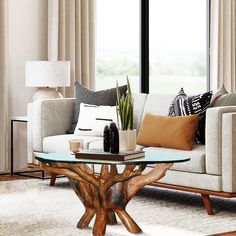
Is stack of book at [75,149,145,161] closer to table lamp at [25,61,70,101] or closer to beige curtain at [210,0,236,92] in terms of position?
table lamp at [25,61,70,101]

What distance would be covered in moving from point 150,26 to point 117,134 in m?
4.15

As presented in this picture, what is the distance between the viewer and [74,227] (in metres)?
4.20

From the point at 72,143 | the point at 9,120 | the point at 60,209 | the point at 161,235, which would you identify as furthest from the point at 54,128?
the point at 161,235

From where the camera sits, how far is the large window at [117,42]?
7.60 meters

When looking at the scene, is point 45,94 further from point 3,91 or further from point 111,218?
point 111,218

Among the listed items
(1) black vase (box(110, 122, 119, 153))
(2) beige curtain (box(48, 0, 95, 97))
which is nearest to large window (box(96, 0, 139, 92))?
(2) beige curtain (box(48, 0, 95, 97))

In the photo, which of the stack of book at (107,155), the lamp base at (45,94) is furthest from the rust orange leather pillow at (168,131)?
the lamp base at (45,94)

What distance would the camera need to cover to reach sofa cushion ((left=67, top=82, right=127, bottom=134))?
5938 millimetres

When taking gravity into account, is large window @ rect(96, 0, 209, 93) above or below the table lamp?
above

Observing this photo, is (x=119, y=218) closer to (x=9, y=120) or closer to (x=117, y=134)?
(x=117, y=134)

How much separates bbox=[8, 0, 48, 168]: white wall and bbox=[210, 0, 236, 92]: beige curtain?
2.36 m

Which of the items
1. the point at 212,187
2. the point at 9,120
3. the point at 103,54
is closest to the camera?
the point at 212,187

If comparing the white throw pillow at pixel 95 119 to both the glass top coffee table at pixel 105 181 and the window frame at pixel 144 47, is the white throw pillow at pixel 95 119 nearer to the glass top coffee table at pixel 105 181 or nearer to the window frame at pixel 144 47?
the glass top coffee table at pixel 105 181

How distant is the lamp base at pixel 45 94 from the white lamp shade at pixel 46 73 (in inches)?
6.9
